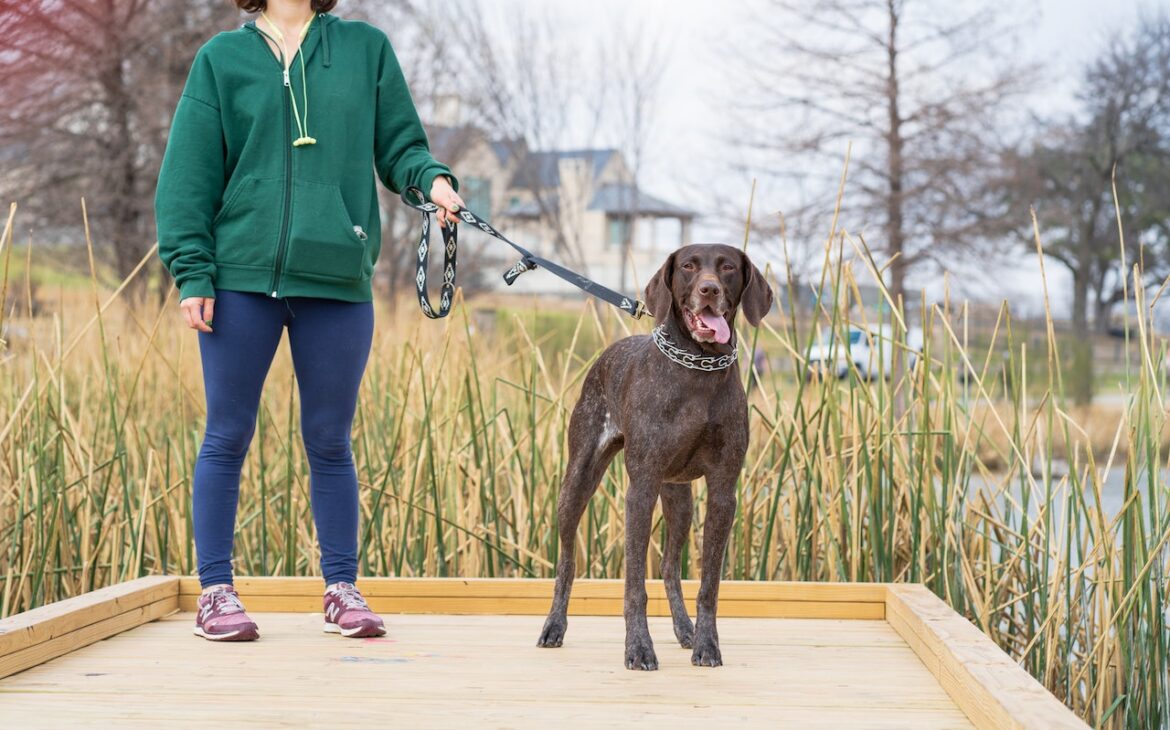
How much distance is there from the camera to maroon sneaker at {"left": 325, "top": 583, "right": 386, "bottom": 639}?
2.55m

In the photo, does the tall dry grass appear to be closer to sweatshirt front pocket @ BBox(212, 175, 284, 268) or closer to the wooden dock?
the wooden dock

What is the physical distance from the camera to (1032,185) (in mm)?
13039

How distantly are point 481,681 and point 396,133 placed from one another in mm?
1255

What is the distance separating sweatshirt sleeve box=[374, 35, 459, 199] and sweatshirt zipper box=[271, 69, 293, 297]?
24cm

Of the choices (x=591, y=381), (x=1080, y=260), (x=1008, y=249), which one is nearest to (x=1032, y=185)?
(x=1008, y=249)

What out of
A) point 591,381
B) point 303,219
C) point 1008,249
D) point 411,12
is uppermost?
point 411,12

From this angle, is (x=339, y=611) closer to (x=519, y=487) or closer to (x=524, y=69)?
(x=519, y=487)

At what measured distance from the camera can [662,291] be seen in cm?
215

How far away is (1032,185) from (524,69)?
848cm

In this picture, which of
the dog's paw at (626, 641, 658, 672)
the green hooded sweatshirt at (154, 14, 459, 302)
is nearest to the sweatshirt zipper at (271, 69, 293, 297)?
the green hooded sweatshirt at (154, 14, 459, 302)

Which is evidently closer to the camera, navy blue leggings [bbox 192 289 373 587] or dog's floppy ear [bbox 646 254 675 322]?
dog's floppy ear [bbox 646 254 675 322]

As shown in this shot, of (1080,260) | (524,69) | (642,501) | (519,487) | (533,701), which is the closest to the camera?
(533,701)

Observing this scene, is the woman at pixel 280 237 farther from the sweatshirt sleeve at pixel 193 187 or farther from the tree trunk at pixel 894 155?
the tree trunk at pixel 894 155

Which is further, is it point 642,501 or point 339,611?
point 339,611
